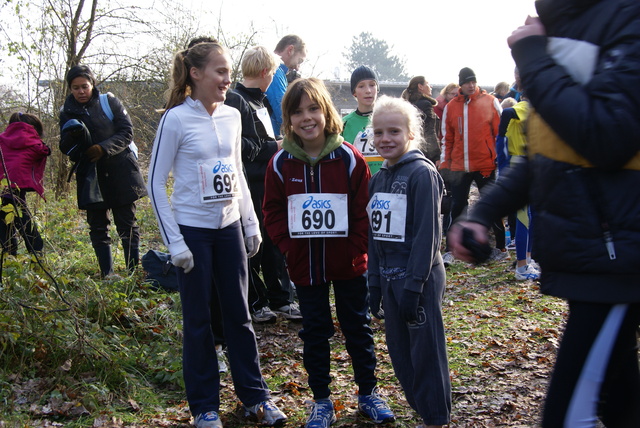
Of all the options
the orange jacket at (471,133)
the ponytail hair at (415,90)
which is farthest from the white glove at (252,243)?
the ponytail hair at (415,90)

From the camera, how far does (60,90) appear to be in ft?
40.3

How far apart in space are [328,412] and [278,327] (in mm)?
1938

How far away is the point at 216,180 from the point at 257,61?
1941 mm

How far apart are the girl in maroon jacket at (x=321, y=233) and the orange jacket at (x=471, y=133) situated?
4799 millimetres

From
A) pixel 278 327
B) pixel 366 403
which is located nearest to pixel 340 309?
pixel 366 403

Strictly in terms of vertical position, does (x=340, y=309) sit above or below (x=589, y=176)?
below

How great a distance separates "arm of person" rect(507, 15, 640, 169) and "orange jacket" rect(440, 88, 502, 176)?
20.7 feet

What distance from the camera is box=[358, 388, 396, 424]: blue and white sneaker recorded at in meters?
3.64

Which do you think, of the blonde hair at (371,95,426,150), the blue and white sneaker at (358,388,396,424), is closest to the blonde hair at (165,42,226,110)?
the blonde hair at (371,95,426,150)

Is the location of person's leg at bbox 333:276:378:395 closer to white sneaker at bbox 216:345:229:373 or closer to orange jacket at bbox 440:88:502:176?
white sneaker at bbox 216:345:229:373

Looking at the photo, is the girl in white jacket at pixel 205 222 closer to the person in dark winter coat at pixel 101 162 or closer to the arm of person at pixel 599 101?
the arm of person at pixel 599 101

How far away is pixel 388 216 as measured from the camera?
3342 millimetres

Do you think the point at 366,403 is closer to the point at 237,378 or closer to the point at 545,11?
the point at 237,378

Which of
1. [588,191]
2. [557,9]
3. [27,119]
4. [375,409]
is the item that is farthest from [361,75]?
[27,119]
